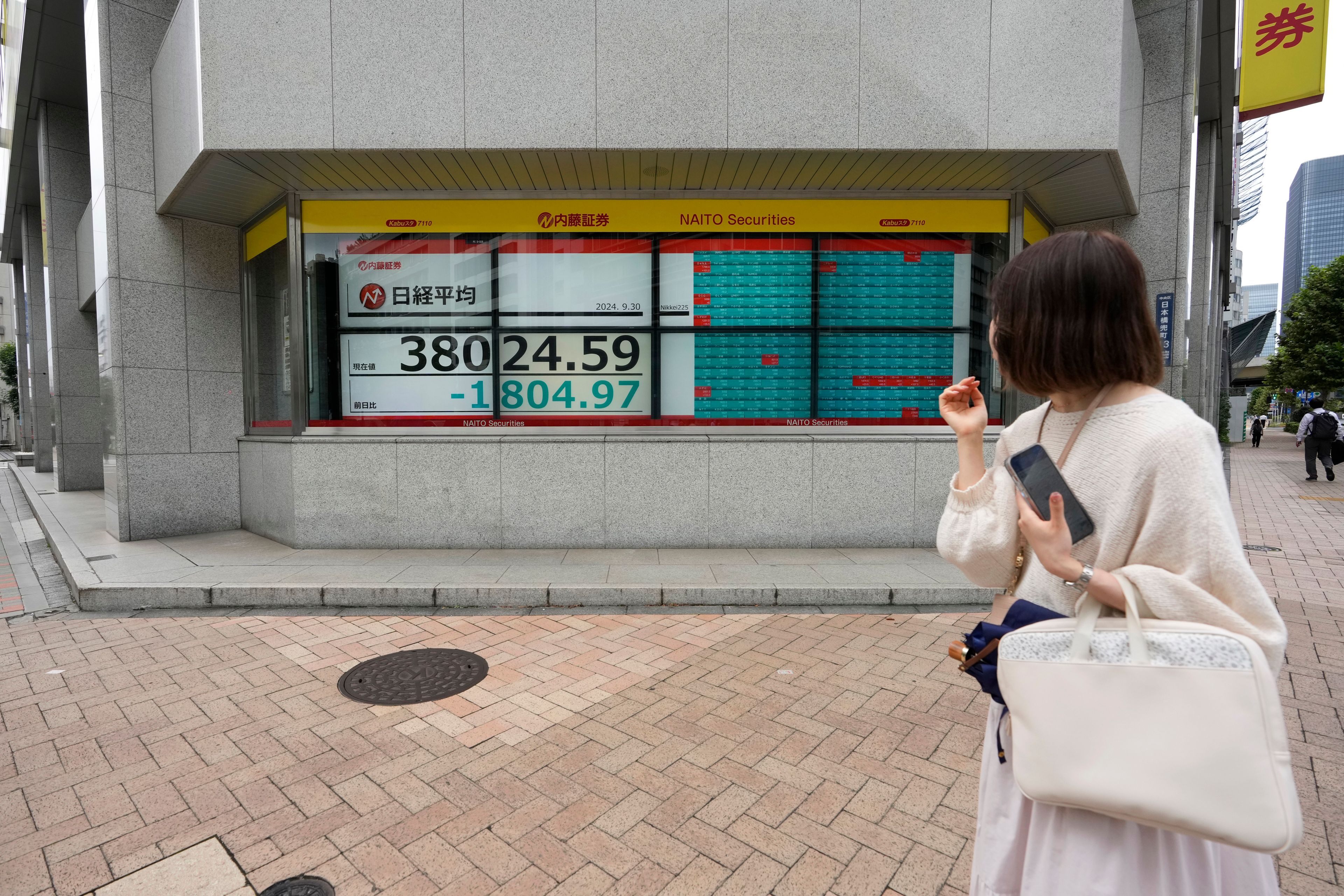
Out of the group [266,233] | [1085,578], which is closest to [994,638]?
[1085,578]

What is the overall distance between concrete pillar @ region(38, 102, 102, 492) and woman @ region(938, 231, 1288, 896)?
16.2 meters

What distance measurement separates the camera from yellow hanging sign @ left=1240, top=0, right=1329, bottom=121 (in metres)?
10.2

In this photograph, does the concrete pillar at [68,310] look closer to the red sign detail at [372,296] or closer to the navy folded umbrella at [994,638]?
the red sign detail at [372,296]

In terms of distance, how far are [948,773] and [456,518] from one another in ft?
18.6

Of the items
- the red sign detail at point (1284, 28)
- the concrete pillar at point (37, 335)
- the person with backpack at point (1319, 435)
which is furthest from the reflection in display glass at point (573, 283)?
the person with backpack at point (1319, 435)

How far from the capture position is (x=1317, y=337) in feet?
111

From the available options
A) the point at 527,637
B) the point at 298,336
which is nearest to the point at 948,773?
the point at 527,637

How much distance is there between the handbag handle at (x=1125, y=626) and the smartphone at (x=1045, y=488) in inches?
5.1

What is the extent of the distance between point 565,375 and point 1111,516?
6.88 m

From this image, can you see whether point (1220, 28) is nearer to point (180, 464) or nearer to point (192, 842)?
point (192, 842)

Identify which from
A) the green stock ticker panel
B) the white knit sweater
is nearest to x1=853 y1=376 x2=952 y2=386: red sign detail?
the green stock ticker panel

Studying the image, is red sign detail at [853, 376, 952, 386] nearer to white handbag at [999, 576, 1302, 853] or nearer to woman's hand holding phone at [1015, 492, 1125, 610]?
woman's hand holding phone at [1015, 492, 1125, 610]

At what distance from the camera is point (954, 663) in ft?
14.9

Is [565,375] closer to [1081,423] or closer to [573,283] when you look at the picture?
[573,283]
